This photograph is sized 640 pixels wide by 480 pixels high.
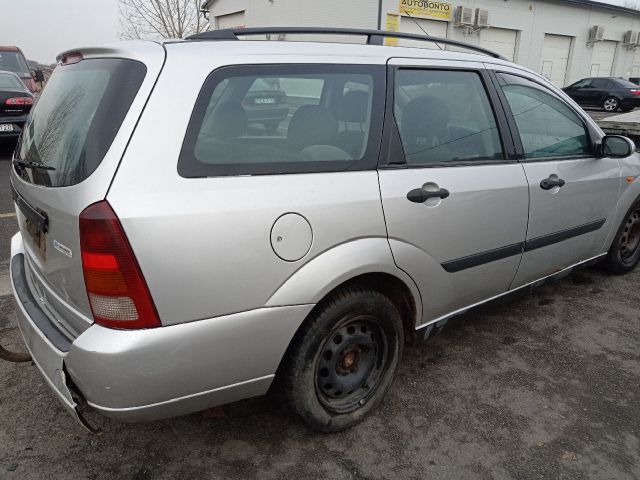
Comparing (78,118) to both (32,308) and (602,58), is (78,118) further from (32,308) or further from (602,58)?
(602,58)

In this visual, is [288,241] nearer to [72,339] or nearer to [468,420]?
[72,339]

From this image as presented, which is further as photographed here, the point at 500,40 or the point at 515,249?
the point at 500,40

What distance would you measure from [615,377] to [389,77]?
210cm

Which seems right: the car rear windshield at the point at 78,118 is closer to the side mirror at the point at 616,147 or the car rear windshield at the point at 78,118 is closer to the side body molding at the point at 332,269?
the side body molding at the point at 332,269

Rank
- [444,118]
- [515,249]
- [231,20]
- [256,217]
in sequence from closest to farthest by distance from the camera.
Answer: [256,217] < [444,118] < [515,249] < [231,20]

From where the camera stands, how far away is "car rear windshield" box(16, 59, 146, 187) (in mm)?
1706

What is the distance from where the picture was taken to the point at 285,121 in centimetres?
206

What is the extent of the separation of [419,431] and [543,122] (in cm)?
200

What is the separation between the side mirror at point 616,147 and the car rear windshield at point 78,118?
298cm

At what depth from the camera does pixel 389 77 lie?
2.30 metres

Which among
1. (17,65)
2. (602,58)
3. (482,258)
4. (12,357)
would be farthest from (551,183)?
(602,58)

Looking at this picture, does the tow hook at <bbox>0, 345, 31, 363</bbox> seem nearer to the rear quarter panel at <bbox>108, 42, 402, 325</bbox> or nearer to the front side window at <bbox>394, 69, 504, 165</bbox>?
the rear quarter panel at <bbox>108, 42, 402, 325</bbox>

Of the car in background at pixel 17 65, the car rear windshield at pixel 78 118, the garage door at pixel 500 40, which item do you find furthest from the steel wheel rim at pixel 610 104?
the car rear windshield at pixel 78 118

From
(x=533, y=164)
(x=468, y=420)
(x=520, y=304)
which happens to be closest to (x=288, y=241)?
(x=468, y=420)
